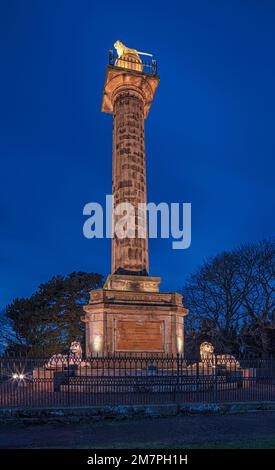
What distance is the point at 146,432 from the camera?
962 cm

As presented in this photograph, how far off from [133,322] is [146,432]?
863 cm

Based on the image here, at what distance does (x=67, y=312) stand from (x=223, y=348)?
46.9 ft

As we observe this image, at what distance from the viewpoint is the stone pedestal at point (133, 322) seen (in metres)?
17.8

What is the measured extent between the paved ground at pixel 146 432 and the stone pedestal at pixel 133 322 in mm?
6556

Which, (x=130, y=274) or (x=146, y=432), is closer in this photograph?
(x=146, y=432)

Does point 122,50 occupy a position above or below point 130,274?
above

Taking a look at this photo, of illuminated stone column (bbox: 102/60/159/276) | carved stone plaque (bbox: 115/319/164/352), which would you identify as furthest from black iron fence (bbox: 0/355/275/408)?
illuminated stone column (bbox: 102/60/159/276)

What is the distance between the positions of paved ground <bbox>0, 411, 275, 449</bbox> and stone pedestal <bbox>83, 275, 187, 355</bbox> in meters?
6.56

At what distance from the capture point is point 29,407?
11219 millimetres

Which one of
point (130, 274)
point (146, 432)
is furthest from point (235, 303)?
point (146, 432)

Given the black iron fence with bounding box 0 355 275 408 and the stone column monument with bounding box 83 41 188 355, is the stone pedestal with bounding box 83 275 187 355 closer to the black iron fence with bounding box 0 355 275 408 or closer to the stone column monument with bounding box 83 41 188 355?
the stone column monument with bounding box 83 41 188 355

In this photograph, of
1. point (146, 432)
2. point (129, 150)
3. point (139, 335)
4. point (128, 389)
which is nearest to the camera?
point (146, 432)

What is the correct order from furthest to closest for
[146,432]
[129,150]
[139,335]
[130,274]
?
1. [129,150]
2. [130,274]
3. [139,335]
4. [146,432]

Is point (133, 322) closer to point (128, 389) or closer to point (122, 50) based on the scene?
point (128, 389)
